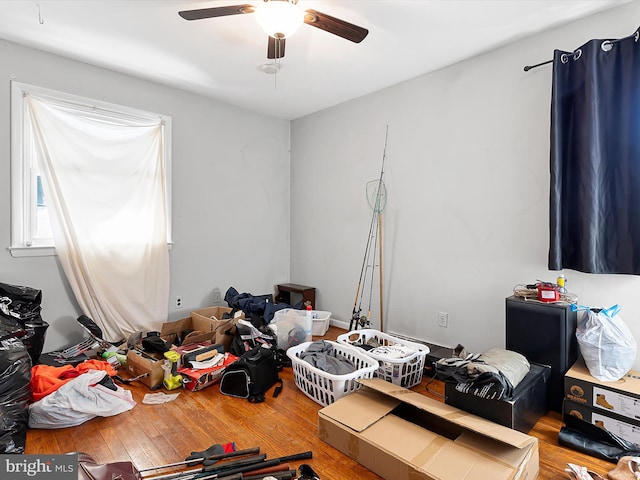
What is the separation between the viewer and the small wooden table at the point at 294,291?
4.24 metres

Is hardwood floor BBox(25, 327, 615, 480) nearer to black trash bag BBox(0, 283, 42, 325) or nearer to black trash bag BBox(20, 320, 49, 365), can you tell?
black trash bag BBox(20, 320, 49, 365)

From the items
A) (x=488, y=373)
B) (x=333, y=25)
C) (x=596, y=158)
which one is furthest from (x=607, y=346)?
(x=333, y=25)

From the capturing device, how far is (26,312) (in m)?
2.55

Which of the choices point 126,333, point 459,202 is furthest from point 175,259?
point 459,202

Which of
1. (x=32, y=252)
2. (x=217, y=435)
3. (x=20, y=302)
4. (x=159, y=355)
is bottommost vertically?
(x=217, y=435)

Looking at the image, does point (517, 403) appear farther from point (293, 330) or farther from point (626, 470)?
point (293, 330)

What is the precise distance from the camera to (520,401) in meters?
1.84

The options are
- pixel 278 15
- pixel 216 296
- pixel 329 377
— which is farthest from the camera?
pixel 216 296

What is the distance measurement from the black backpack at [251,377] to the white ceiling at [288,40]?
91.5 inches

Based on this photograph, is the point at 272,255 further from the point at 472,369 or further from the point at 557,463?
the point at 557,463

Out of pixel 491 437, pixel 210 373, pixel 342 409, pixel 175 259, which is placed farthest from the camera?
pixel 175 259

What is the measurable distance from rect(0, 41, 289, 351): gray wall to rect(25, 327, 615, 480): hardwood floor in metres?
1.38

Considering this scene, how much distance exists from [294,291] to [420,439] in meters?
2.72

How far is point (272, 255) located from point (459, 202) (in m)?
2.40
